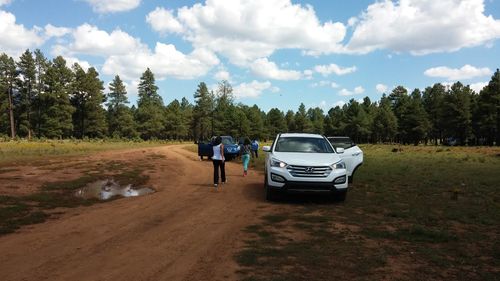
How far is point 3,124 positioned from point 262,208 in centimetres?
9044

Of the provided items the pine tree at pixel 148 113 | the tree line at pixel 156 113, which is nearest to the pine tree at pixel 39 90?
the tree line at pixel 156 113

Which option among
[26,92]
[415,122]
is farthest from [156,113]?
[415,122]

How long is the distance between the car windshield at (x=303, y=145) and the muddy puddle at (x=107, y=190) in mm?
4906

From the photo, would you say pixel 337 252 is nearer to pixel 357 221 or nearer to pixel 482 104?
pixel 357 221

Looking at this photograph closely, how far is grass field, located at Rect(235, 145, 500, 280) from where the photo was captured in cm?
584

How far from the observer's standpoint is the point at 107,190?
1492 cm

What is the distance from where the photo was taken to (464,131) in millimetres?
80750

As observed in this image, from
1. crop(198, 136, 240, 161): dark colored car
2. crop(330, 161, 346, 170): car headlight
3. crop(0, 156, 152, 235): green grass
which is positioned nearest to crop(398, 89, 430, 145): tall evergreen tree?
crop(198, 136, 240, 161): dark colored car

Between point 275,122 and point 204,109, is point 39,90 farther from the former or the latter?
point 275,122

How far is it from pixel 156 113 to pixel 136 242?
9796 centimetres

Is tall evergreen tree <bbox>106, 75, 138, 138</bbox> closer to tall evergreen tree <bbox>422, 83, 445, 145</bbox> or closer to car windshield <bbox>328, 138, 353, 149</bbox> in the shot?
tall evergreen tree <bbox>422, 83, 445, 145</bbox>

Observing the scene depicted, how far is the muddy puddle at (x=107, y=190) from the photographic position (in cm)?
1376

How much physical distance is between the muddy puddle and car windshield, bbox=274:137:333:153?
491 centimetres

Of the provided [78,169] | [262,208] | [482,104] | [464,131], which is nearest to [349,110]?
[464,131]
